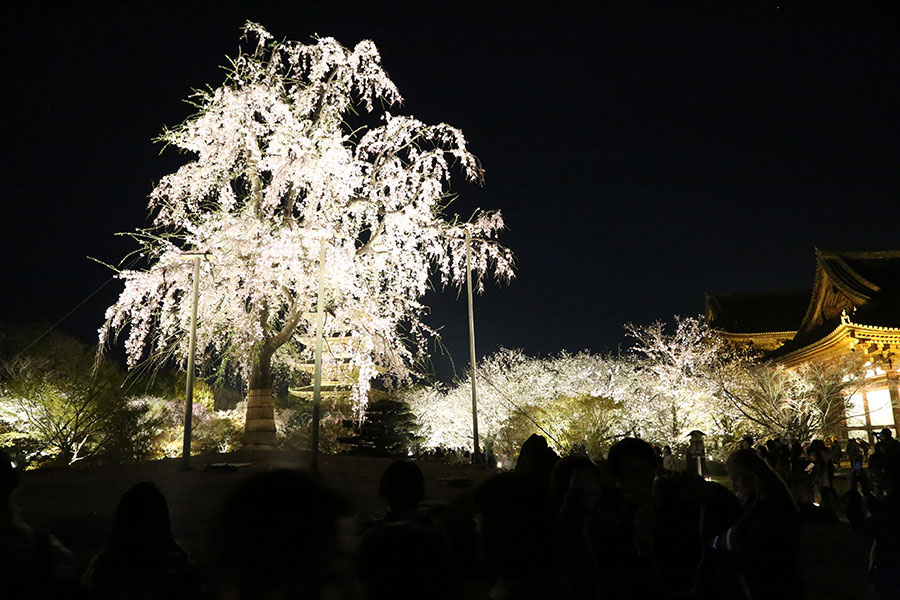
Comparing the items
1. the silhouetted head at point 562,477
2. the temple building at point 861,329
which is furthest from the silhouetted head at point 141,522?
the temple building at point 861,329

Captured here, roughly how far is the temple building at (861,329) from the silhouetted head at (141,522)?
72.7 feet

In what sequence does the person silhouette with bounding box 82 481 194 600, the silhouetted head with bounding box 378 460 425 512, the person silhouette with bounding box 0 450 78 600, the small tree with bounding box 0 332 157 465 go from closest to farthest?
the person silhouette with bounding box 0 450 78 600
the person silhouette with bounding box 82 481 194 600
the silhouetted head with bounding box 378 460 425 512
the small tree with bounding box 0 332 157 465

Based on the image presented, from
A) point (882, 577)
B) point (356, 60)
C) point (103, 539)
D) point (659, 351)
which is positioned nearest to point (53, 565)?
point (882, 577)

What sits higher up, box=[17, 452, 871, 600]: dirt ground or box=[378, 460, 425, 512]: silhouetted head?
box=[378, 460, 425, 512]: silhouetted head

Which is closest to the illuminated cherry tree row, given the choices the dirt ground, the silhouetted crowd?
the dirt ground

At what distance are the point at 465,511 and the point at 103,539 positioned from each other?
7994mm

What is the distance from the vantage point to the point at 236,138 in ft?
62.2

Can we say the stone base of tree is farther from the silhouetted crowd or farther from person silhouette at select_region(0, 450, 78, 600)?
person silhouette at select_region(0, 450, 78, 600)

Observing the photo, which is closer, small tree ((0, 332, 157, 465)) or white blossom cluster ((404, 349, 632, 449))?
small tree ((0, 332, 157, 465))

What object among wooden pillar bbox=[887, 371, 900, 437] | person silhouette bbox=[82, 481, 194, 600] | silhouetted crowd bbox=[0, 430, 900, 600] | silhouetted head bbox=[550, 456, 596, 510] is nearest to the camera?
silhouetted crowd bbox=[0, 430, 900, 600]

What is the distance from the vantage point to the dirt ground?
8141 mm

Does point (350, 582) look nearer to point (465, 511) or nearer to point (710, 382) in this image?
point (465, 511)

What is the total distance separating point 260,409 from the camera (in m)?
19.4

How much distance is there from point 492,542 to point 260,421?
60.8 feet
